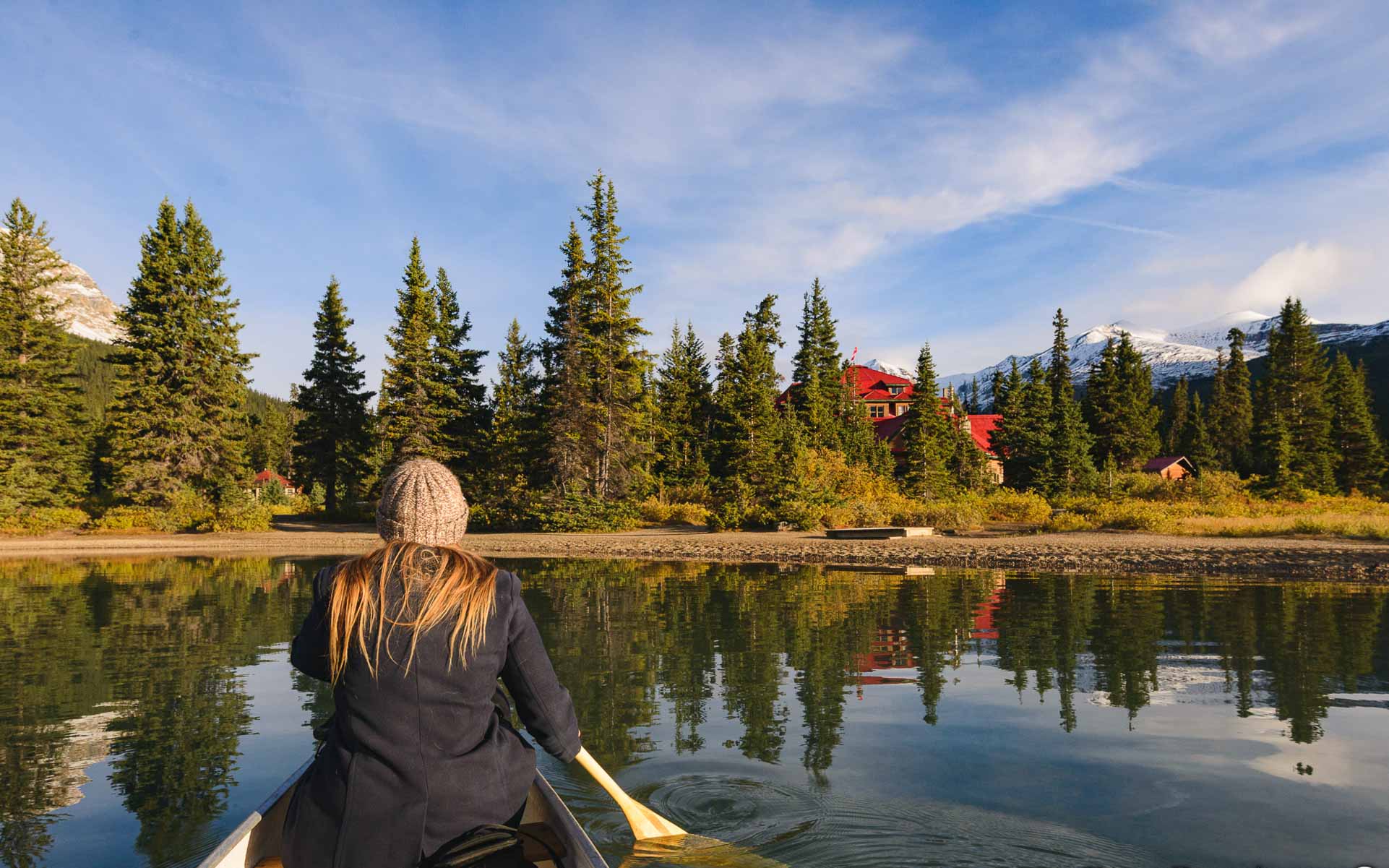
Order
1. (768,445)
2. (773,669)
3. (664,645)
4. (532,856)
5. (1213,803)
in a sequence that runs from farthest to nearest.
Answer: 1. (768,445)
2. (664,645)
3. (773,669)
4. (1213,803)
5. (532,856)

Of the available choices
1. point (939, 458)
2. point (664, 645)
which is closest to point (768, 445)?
point (939, 458)

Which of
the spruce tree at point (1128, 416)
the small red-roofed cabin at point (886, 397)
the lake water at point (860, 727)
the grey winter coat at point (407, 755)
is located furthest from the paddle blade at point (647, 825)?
the small red-roofed cabin at point (886, 397)

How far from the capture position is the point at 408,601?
2.61 meters

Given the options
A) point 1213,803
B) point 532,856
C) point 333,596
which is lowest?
point 1213,803

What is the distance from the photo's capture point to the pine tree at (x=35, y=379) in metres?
37.4

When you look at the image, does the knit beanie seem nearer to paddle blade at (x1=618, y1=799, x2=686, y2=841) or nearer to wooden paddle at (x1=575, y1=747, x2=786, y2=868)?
wooden paddle at (x1=575, y1=747, x2=786, y2=868)

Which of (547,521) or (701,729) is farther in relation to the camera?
(547,521)

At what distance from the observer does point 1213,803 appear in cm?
570

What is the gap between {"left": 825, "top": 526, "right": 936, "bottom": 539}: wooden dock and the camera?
29016mm

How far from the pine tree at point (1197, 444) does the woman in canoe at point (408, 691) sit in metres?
64.0

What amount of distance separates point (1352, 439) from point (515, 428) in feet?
172

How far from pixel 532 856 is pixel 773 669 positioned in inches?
278

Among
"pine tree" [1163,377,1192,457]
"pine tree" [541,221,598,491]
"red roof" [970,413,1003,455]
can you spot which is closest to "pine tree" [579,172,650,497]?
"pine tree" [541,221,598,491]

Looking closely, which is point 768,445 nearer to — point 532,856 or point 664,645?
point 664,645
